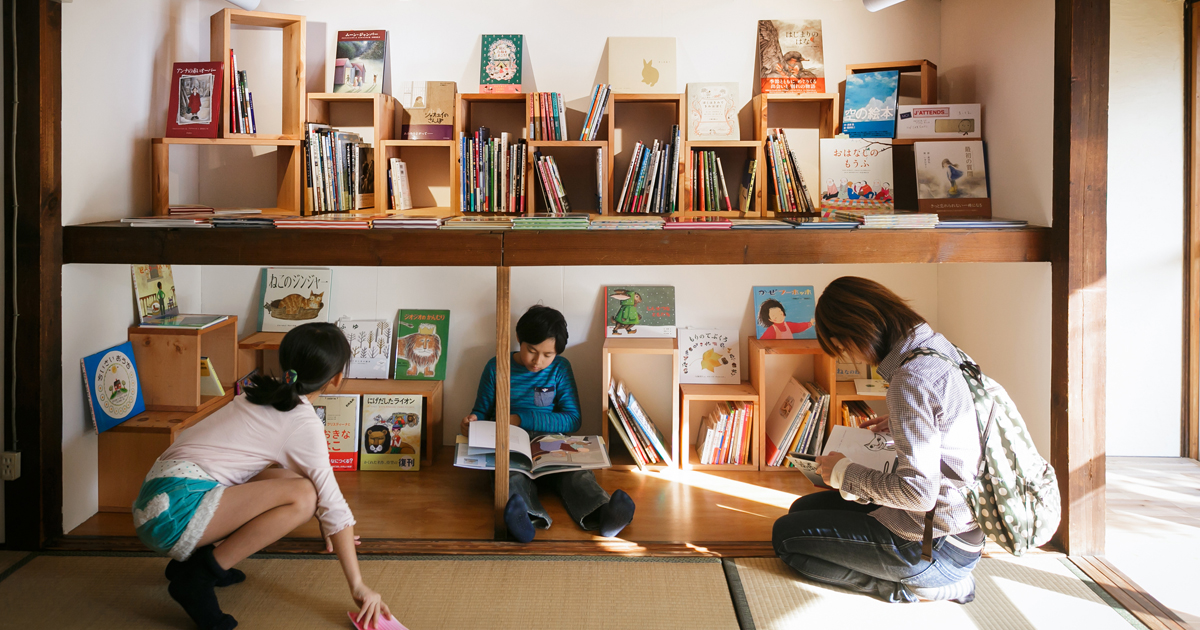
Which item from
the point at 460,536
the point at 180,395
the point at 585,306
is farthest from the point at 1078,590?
the point at 180,395

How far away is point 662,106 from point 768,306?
95 centimetres

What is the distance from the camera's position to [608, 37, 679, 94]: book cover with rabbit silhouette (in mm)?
3119

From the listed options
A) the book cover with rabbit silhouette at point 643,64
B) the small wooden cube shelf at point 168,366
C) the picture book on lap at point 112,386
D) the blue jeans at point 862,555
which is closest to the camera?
the blue jeans at point 862,555

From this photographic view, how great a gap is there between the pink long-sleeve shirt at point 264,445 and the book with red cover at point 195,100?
1.40m

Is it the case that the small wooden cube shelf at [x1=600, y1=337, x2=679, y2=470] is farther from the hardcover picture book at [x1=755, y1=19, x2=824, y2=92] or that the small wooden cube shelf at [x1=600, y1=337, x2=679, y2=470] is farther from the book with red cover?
the book with red cover

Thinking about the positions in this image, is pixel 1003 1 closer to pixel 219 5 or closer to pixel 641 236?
pixel 641 236

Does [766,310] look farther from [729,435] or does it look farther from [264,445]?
[264,445]

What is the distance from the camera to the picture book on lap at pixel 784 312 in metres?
3.29

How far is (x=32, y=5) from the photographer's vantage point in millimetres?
2223

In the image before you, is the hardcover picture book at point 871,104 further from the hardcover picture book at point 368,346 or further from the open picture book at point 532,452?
the hardcover picture book at point 368,346

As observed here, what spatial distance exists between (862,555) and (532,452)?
4.00ft

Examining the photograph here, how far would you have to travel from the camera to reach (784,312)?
3.30m

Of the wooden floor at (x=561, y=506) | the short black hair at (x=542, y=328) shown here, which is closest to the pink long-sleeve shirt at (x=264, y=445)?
the wooden floor at (x=561, y=506)

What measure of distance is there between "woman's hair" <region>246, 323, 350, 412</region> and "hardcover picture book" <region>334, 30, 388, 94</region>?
1.51m
